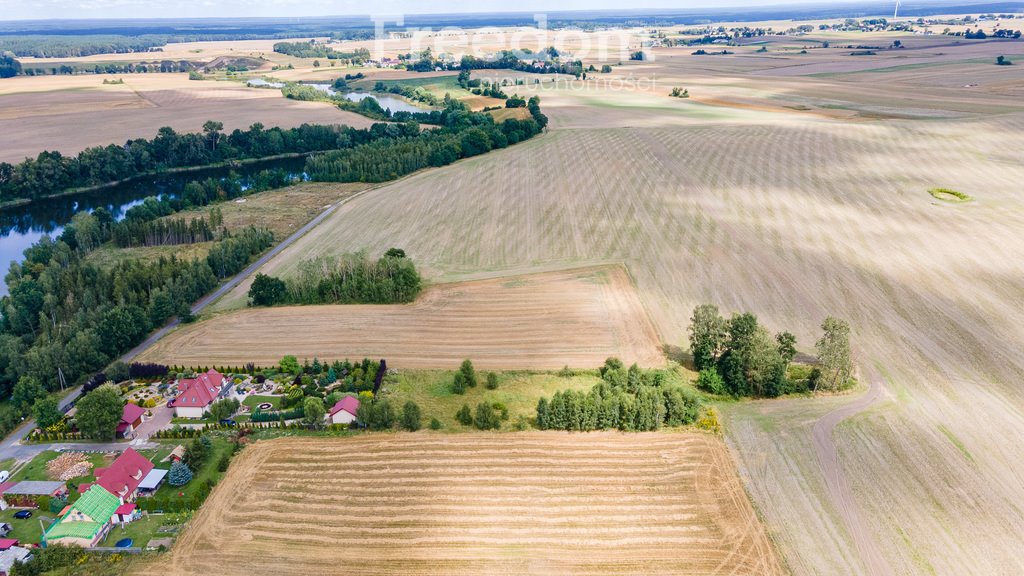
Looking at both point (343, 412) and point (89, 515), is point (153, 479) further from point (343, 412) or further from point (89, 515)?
point (343, 412)

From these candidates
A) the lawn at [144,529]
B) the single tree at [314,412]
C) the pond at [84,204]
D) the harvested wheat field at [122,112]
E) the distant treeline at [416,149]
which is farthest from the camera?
the harvested wheat field at [122,112]

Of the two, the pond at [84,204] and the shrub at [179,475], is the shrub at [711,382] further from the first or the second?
the pond at [84,204]

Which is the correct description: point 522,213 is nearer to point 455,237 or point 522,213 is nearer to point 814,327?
point 455,237

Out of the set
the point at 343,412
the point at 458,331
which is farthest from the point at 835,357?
the point at 343,412

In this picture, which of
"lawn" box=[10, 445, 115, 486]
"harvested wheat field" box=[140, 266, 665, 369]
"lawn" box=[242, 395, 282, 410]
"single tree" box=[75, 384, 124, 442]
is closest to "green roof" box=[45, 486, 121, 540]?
→ "lawn" box=[10, 445, 115, 486]

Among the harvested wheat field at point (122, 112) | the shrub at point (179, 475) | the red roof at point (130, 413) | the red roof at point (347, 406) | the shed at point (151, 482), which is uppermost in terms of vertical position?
the harvested wheat field at point (122, 112)

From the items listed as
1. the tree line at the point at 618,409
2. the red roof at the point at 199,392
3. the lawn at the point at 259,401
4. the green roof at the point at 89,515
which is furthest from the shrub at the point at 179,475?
the tree line at the point at 618,409
